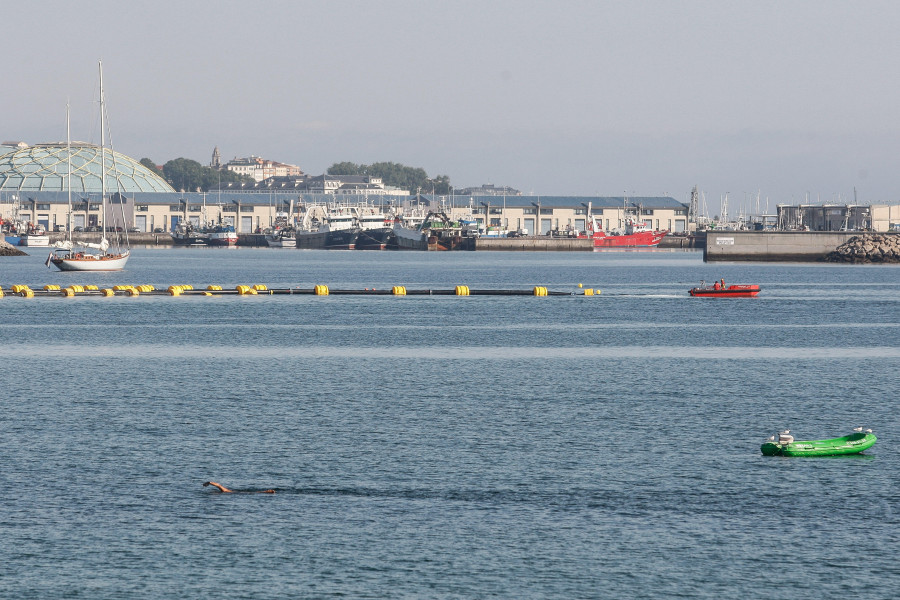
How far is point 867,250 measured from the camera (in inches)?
7018

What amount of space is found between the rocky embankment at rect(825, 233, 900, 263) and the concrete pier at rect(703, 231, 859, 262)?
5.22ft

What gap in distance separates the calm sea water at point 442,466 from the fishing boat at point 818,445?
0.36 metres

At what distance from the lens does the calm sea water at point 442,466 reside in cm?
2117

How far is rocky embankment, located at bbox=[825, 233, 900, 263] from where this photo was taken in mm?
178125

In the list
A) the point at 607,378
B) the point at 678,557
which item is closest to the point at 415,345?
the point at 607,378

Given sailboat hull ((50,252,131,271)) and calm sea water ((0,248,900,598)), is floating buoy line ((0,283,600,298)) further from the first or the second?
calm sea water ((0,248,900,598))

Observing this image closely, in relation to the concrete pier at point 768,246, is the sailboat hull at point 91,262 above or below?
below

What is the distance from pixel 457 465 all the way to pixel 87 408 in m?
15.0

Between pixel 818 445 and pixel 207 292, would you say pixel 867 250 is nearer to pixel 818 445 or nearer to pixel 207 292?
pixel 207 292

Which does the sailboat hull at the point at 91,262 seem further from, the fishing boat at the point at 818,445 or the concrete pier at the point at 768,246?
the fishing boat at the point at 818,445

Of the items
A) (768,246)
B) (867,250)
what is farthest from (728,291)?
(867,250)

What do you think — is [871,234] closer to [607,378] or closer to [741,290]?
Answer: [741,290]

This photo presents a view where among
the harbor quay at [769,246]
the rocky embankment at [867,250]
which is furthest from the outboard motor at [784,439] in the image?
the rocky embankment at [867,250]

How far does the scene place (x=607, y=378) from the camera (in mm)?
48281
